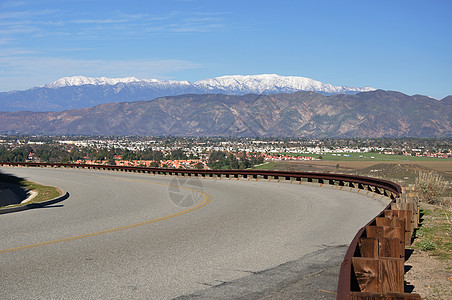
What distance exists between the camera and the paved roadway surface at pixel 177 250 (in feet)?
24.1

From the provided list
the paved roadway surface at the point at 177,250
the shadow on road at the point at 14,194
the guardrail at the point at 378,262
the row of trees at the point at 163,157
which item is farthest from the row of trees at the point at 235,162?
the guardrail at the point at 378,262

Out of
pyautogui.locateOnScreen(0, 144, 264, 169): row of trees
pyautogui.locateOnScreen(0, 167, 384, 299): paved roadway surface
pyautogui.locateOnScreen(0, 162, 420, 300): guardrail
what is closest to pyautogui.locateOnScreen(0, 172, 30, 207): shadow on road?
pyautogui.locateOnScreen(0, 167, 384, 299): paved roadway surface

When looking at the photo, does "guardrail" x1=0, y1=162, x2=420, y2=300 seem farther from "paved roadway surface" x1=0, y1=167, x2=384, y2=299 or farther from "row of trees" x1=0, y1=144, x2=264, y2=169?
"row of trees" x1=0, y1=144, x2=264, y2=169

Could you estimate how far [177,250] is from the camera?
394 inches

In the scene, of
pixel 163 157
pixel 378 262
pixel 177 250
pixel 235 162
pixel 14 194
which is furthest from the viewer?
pixel 163 157

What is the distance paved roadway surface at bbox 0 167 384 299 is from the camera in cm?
736

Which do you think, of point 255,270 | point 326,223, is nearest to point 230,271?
point 255,270

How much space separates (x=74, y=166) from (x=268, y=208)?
45515 millimetres

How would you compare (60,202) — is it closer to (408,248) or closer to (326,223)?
(326,223)

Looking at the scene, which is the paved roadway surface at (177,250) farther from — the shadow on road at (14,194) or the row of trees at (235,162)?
the row of trees at (235,162)

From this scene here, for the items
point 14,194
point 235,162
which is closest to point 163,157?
point 235,162

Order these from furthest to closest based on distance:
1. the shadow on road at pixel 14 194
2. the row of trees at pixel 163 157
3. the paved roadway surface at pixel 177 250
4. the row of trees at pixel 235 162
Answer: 1. the row of trees at pixel 163 157
2. the row of trees at pixel 235 162
3. the shadow on road at pixel 14 194
4. the paved roadway surface at pixel 177 250

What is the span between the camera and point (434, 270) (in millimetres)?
8477

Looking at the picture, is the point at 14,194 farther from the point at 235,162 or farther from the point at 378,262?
the point at 235,162
